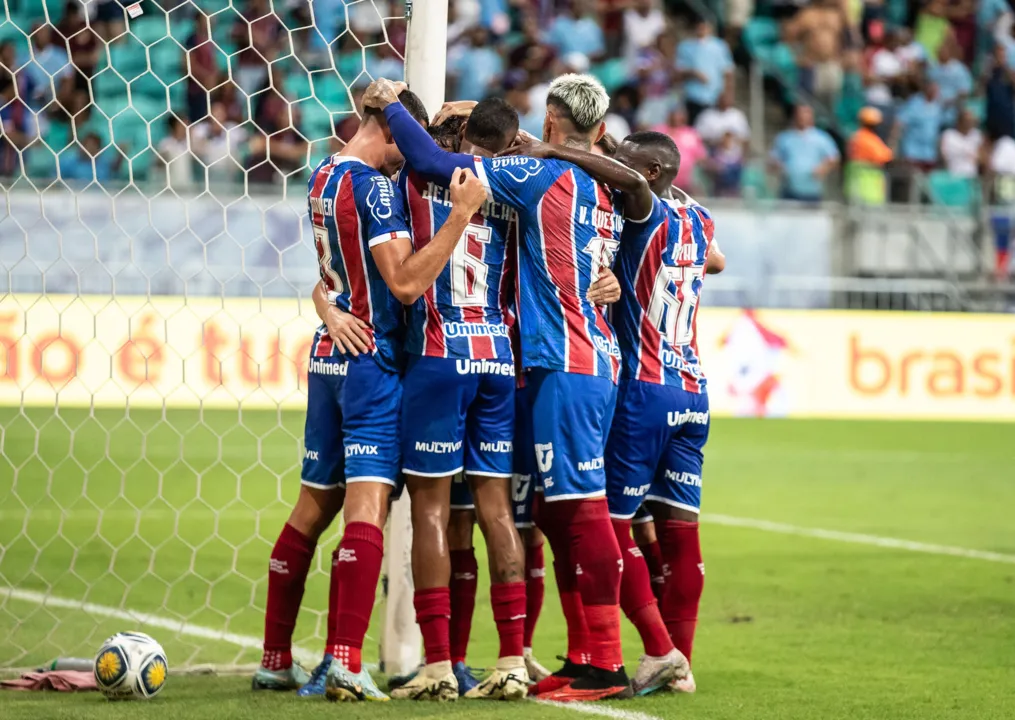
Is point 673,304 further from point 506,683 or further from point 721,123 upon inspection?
point 721,123

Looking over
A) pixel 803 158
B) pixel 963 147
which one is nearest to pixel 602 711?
pixel 803 158

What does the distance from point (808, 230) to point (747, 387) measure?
7.00 feet

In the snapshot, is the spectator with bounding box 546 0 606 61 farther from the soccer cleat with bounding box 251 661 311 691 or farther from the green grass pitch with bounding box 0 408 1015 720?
the soccer cleat with bounding box 251 661 311 691

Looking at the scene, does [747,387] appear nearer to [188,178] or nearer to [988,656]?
[188,178]

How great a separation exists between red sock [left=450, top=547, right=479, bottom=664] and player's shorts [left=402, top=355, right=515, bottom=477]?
0.44 meters

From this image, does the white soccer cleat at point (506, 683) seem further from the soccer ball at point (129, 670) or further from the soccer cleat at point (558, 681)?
the soccer ball at point (129, 670)

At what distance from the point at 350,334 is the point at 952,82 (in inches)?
727

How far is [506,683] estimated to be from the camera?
5.13 m

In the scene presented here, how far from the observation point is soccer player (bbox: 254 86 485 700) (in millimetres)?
5074

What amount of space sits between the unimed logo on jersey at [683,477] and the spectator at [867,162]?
45.3ft

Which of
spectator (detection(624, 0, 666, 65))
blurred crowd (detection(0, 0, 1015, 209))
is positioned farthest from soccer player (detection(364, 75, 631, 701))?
spectator (detection(624, 0, 666, 65))

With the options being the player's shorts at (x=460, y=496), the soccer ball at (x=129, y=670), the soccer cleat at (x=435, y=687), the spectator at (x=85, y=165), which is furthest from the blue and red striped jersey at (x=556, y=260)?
the spectator at (x=85, y=165)

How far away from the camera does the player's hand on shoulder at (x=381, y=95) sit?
5.22 metres

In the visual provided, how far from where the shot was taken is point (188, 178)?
50.8 feet
